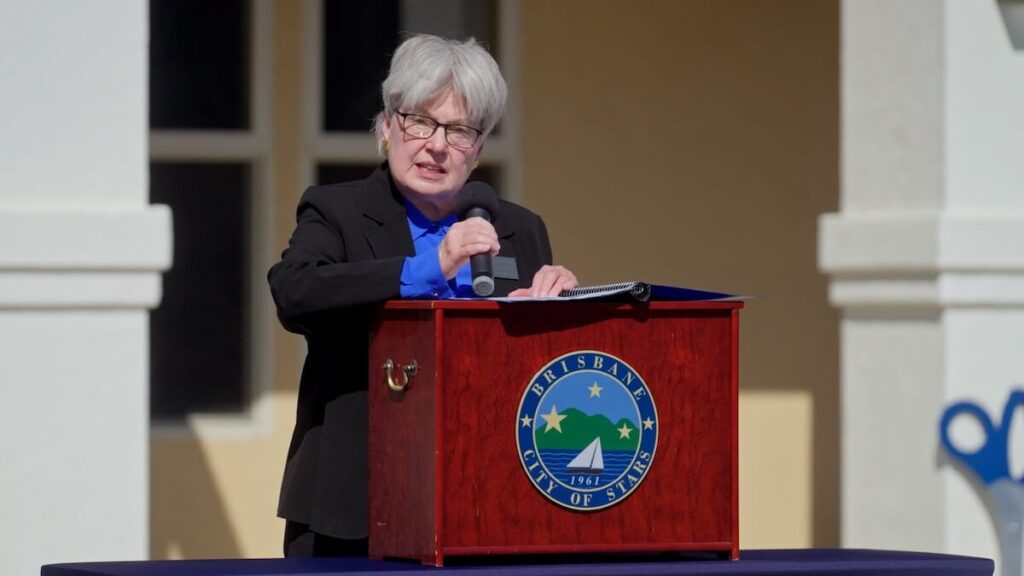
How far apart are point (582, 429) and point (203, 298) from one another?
12.1 feet

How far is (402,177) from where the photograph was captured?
3143mm

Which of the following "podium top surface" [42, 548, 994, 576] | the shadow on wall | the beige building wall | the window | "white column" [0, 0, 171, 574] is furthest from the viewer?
the beige building wall

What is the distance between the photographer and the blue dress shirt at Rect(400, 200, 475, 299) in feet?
9.54

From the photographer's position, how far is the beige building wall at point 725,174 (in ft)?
21.7

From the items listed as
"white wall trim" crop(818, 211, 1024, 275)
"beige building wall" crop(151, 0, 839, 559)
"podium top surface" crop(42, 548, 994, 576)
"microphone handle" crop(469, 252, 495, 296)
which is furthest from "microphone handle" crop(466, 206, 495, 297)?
"beige building wall" crop(151, 0, 839, 559)

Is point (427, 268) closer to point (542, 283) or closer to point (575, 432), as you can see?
point (542, 283)

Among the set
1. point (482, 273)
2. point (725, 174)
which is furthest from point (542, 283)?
point (725, 174)

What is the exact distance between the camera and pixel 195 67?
6.28 metres

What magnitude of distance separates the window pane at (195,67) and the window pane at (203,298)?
0.16 m

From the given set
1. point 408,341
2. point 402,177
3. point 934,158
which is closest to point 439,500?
point 408,341

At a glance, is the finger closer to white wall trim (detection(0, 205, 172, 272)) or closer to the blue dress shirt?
the blue dress shirt

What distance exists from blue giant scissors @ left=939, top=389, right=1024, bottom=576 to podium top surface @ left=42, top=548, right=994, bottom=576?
7.54 ft

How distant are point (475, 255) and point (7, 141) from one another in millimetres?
2077

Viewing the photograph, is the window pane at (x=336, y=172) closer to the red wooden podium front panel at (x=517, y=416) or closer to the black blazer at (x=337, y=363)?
the black blazer at (x=337, y=363)
